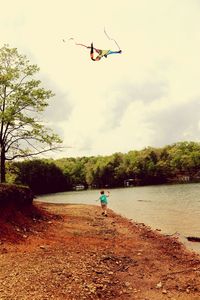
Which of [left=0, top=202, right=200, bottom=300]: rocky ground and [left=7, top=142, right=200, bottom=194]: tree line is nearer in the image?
[left=0, top=202, right=200, bottom=300]: rocky ground

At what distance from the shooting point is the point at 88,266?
38.8 feet

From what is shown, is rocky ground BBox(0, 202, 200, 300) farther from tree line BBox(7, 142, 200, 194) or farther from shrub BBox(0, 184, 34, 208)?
tree line BBox(7, 142, 200, 194)

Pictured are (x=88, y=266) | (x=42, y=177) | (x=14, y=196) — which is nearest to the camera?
(x=88, y=266)

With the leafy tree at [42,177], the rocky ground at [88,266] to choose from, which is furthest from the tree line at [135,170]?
the rocky ground at [88,266]

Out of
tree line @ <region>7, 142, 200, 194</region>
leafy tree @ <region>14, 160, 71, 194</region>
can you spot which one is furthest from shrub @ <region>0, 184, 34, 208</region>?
tree line @ <region>7, 142, 200, 194</region>

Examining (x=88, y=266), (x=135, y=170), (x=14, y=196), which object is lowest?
(x=88, y=266)

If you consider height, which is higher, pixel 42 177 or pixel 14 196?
pixel 42 177

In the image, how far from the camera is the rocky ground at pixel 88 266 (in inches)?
385

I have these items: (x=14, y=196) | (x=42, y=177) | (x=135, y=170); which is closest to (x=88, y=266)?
(x=14, y=196)

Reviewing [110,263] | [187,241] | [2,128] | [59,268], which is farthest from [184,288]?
[2,128]

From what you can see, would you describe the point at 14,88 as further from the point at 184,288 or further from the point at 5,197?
the point at 184,288

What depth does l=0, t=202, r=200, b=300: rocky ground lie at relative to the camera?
9789 millimetres

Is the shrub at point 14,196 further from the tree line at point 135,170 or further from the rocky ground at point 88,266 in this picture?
the tree line at point 135,170

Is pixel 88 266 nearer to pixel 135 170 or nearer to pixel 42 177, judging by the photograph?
pixel 42 177
